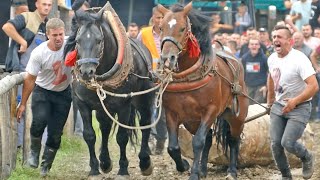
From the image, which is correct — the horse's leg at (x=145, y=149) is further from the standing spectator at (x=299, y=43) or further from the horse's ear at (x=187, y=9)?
the standing spectator at (x=299, y=43)

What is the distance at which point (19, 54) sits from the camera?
1368 centimetres

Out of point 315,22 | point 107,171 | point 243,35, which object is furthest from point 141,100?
point 315,22

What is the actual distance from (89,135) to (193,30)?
1.75m

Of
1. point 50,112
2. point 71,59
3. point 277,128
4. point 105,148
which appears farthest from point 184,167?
point 71,59

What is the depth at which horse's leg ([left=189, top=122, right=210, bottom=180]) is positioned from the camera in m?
10.8

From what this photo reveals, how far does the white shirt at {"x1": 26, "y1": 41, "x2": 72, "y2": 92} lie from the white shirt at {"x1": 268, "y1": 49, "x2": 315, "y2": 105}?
8.35ft

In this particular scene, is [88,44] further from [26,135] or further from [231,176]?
[231,176]

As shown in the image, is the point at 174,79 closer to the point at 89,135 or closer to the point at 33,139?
the point at 89,135

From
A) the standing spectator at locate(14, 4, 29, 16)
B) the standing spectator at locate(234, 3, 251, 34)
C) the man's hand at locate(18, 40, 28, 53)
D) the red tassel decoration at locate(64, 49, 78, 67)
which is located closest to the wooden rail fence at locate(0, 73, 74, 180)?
the red tassel decoration at locate(64, 49, 78, 67)

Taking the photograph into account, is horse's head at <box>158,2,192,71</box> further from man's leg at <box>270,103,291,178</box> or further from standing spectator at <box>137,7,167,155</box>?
standing spectator at <box>137,7,167,155</box>

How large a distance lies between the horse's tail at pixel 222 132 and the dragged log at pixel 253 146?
16 cm

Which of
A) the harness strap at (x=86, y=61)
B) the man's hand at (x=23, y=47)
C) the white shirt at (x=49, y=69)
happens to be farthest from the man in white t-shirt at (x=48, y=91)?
the man's hand at (x=23, y=47)

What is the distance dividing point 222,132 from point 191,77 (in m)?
1.83

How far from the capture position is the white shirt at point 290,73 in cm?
1109
